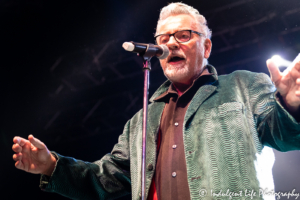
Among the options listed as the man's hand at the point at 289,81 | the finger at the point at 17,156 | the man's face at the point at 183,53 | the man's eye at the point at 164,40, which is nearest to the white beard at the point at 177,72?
the man's face at the point at 183,53

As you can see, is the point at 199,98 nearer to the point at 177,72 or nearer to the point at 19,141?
the point at 177,72

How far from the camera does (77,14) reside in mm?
3863

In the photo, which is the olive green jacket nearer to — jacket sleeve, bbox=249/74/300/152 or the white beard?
jacket sleeve, bbox=249/74/300/152

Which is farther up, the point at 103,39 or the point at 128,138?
the point at 103,39

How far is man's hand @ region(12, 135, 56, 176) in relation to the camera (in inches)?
58.9

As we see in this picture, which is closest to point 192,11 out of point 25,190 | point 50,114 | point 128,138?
point 128,138

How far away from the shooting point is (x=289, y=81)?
46.4 inches

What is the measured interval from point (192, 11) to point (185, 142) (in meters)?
1.14

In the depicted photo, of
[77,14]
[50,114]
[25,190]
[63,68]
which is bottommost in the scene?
[25,190]

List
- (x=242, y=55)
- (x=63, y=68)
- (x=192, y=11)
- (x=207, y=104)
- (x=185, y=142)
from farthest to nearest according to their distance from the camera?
(x=63, y=68) < (x=242, y=55) < (x=192, y=11) < (x=207, y=104) < (x=185, y=142)

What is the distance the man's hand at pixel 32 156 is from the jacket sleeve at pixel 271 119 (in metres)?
1.22

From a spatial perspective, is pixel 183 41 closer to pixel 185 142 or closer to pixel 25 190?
pixel 185 142

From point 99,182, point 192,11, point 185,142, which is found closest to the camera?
point 185,142

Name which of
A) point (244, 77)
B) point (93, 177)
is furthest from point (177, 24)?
point (93, 177)
